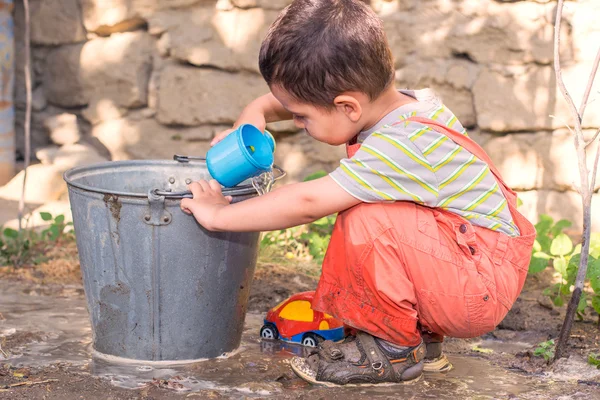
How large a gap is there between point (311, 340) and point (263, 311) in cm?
48

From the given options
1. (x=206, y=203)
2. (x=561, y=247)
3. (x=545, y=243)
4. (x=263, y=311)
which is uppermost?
(x=206, y=203)

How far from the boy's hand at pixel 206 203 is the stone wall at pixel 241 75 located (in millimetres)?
2167

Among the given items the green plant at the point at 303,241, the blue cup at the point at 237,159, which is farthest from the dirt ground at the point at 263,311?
the blue cup at the point at 237,159

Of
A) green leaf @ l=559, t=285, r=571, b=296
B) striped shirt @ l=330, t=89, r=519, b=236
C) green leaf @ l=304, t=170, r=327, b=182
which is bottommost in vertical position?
green leaf @ l=559, t=285, r=571, b=296

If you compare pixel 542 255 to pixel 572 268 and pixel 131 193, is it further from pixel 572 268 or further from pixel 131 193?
pixel 131 193

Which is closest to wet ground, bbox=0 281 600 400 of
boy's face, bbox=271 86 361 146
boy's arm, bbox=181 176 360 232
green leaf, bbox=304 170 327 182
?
boy's arm, bbox=181 176 360 232

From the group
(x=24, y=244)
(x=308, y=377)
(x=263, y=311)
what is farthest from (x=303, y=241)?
(x=308, y=377)

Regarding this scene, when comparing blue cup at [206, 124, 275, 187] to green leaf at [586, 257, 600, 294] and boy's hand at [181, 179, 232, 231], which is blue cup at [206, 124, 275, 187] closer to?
boy's hand at [181, 179, 232, 231]

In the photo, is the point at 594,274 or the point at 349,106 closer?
the point at 349,106

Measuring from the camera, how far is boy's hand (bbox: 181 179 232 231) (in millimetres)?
2408

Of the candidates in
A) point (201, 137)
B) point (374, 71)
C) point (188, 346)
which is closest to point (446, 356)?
point (188, 346)

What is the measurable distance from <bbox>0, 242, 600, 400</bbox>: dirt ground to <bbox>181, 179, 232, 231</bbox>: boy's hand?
0.48m

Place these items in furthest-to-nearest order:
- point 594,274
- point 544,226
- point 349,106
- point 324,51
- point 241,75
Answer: point 241,75 < point 544,226 < point 594,274 < point 349,106 < point 324,51

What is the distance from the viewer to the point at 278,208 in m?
2.35
